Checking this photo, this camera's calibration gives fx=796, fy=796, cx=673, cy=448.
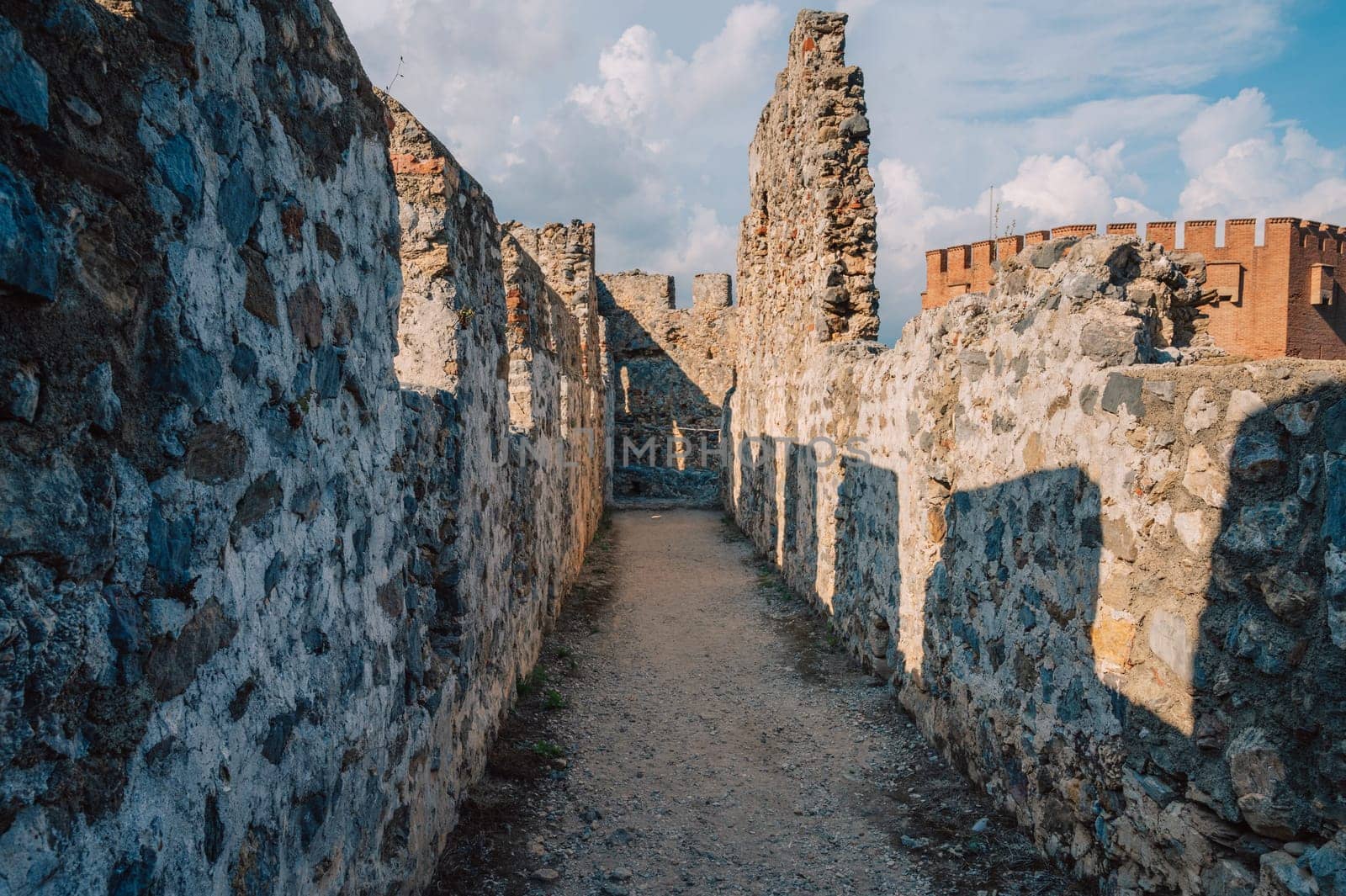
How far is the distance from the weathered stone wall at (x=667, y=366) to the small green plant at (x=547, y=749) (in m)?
15.0

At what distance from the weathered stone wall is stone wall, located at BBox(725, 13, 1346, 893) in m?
14.9

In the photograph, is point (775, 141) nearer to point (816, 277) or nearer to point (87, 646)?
point (816, 277)

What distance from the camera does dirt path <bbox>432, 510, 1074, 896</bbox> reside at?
3143 mm

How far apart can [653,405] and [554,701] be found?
1668 centimetres

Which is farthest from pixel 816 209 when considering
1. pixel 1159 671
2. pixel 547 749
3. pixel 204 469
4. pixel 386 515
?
pixel 204 469

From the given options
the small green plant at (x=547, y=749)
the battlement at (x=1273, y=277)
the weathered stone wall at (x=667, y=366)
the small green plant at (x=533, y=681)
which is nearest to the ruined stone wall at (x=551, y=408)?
the small green plant at (x=533, y=681)

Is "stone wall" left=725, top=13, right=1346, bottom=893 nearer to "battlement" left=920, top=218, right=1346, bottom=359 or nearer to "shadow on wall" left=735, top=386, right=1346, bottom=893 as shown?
"shadow on wall" left=735, top=386, right=1346, bottom=893

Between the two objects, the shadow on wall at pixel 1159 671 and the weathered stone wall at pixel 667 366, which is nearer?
the shadow on wall at pixel 1159 671

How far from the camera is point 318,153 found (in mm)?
2145

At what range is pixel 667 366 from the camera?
70.9 ft

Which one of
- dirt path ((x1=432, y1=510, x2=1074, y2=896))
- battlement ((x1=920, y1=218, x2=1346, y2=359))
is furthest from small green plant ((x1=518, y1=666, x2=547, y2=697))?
battlement ((x1=920, y1=218, x2=1346, y2=359))

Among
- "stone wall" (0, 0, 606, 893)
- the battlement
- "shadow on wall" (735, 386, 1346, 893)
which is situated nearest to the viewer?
"stone wall" (0, 0, 606, 893)

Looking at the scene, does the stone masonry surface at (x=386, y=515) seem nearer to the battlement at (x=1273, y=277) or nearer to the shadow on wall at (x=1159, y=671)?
the shadow on wall at (x=1159, y=671)

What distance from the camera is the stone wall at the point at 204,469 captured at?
1.09 meters
